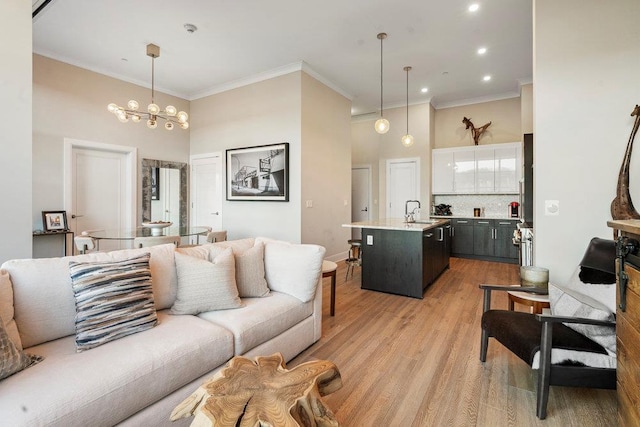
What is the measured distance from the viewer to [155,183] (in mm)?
5777

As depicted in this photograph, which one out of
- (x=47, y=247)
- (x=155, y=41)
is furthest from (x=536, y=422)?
(x=47, y=247)

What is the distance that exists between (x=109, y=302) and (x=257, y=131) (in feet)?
13.5

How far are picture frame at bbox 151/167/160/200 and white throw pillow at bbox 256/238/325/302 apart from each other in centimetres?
420

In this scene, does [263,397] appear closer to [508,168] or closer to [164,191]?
[164,191]

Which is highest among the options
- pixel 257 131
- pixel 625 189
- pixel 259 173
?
pixel 257 131

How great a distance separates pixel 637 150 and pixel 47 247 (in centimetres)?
664

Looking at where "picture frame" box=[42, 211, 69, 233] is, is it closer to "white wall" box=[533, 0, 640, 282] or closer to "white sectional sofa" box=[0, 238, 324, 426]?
"white sectional sofa" box=[0, 238, 324, 426]

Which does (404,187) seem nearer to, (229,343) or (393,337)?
(393,337)

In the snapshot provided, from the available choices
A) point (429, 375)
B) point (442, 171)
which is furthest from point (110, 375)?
point (442, 171)

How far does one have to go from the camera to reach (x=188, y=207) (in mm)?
6336

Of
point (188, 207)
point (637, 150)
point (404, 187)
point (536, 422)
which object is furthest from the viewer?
point (404, 187)

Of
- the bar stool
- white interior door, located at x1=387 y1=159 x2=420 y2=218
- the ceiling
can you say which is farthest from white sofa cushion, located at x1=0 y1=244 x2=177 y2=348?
white interior door, located at x1=387 y1=159 x2=420 y2=218

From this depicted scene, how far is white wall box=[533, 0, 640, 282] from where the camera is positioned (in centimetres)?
237

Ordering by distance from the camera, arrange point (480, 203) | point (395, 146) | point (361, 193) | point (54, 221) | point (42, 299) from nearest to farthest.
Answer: point (42, 299), point (54, 221), point (480, 203), point (395, 146), point (361, 193)
